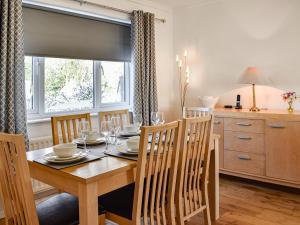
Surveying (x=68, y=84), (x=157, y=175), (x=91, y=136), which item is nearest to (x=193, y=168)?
(x=157, y=175)

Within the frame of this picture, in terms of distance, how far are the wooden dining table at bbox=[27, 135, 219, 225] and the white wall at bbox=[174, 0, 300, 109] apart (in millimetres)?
2583

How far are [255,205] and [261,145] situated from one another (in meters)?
0.72

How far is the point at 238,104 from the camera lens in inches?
151

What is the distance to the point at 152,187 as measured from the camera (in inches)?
69.8

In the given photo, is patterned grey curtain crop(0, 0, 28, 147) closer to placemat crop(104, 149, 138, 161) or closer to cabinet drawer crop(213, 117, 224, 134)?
placemat crop(104, 149, 138, 161)

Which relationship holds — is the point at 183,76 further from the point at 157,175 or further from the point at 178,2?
the point at 157,175

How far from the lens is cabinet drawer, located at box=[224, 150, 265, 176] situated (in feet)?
10.9

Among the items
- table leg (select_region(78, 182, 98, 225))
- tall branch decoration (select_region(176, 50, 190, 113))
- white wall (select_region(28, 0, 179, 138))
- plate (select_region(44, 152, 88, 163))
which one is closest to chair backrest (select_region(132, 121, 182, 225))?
table leg (select_region(78, 182, 98, 225))

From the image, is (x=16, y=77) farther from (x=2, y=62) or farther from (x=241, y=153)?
(x=241, y=153)

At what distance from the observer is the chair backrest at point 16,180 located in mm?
1415

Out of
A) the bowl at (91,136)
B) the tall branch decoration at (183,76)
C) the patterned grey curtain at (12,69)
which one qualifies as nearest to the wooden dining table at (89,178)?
the bowl at (91,136)

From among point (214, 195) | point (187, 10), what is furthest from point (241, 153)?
point (187, 10)

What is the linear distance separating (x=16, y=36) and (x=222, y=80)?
8.84 ft

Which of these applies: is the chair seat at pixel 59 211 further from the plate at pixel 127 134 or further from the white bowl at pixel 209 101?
the white bowl at pixel 209 101
